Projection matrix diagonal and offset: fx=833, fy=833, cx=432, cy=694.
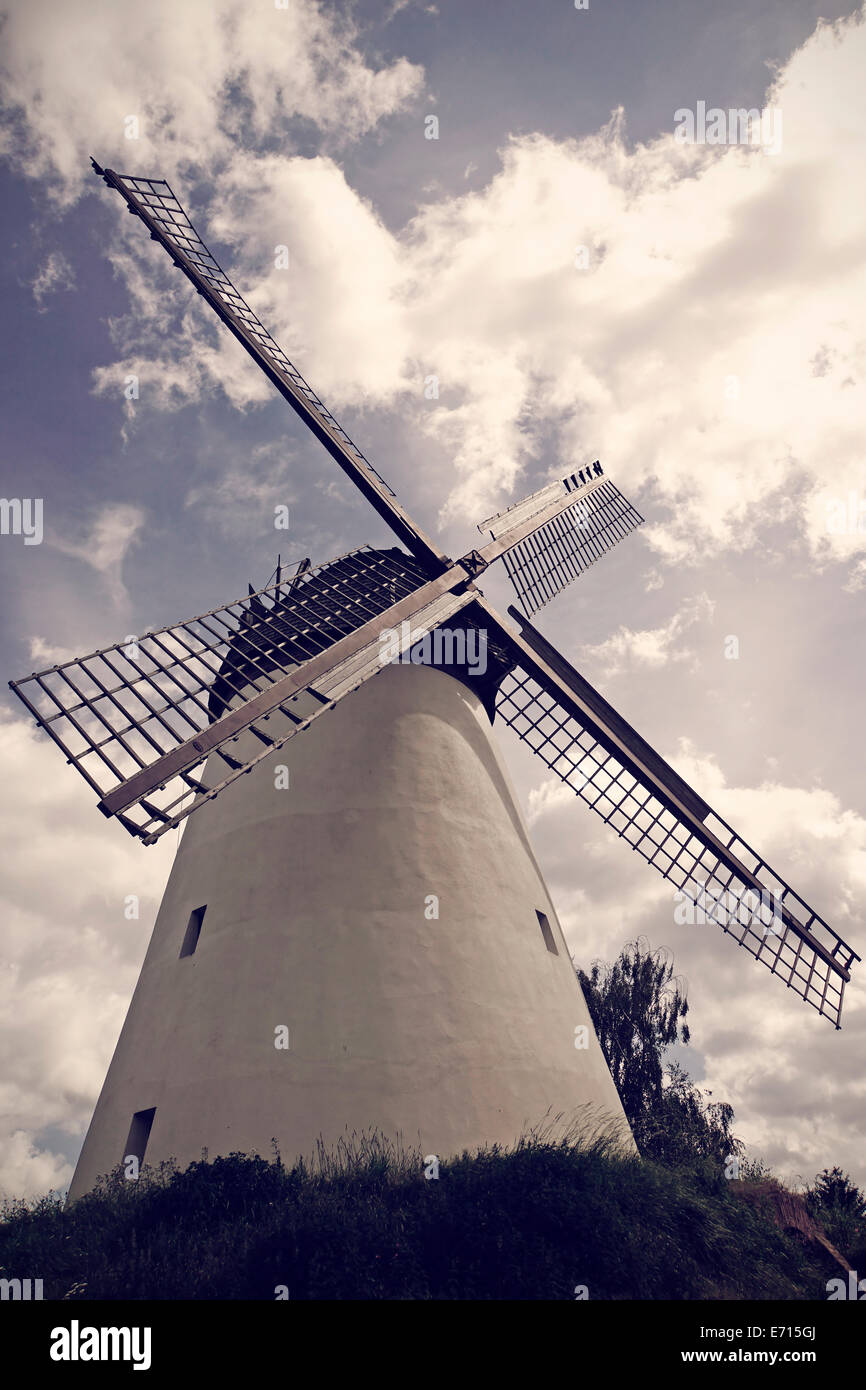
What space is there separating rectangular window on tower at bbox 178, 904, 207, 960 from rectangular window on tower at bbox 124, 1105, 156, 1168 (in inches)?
71.5

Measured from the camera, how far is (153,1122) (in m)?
9.34

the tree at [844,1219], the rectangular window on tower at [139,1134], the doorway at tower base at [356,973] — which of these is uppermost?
the doorway at tower base at [356,973]


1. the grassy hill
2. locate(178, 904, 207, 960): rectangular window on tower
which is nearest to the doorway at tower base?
locate(178, 904, 207, 960): rectangular window on tower

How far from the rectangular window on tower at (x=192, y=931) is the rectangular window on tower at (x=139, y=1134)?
1817 millimetres

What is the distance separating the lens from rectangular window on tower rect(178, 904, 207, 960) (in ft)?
35.2

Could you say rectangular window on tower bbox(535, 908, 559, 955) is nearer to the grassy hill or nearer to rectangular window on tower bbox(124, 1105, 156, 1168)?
the grassy hill

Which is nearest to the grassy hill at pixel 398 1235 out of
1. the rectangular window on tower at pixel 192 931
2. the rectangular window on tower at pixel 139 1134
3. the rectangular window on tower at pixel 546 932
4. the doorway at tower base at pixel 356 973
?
the rectangular window on tower at pixel 139 1134

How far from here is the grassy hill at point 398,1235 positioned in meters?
6.91

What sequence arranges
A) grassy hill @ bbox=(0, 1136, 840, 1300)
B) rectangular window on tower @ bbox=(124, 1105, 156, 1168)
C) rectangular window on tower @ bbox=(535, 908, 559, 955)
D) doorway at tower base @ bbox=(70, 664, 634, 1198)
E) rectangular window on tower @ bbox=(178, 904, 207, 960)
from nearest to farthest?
1. grassy hill @ bbox=(0, 1136, 840, 1300)
2. doorway at tower base @ bbox=(70, 664, 634, 1198)
3. rectangular window on tower @ bbox=(124, 1105, 156, 1168)
4. rectangular window on tower @ bbox=(178, 904, 207, 960)
5. rectangular window on tower @ bbox=(535, 908, 559, 955)

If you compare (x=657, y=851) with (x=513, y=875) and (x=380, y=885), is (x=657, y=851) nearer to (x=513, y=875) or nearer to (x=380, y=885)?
(x=513, y=875)

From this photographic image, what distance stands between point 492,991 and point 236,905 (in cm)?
338

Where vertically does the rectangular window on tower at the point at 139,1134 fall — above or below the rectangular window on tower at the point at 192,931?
below

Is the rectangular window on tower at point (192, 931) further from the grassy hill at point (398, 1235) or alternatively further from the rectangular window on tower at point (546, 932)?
the rectangular window on tower at point (546, 932)
